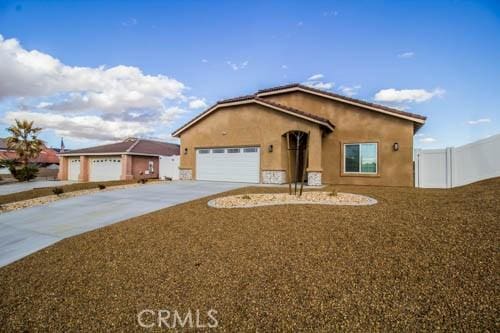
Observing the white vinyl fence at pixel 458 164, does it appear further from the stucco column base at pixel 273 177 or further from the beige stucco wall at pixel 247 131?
the stucco column base at pixel 273 177

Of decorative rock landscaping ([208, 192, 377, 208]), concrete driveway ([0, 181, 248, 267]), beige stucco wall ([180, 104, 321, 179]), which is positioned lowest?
concrete driveway ([0, 181, 248, 267])

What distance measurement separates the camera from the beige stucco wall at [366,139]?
13.2 m

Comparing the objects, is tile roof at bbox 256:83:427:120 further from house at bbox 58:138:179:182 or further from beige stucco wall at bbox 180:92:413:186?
house at bbox 58:138:179:182

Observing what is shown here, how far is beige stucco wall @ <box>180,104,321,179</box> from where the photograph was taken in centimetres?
1434

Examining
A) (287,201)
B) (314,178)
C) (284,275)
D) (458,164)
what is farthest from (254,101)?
(284,275)

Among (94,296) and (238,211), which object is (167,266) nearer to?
(94,296)

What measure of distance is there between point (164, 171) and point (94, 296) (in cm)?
1841

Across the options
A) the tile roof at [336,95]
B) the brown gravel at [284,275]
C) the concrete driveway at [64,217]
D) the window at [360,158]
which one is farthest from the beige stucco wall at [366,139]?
the concrete driveway at [64,217]

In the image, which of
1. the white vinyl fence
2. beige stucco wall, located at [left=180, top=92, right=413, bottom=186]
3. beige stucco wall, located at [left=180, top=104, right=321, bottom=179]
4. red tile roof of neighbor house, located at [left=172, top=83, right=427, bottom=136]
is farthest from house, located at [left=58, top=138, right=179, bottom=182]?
the white vinyl fence

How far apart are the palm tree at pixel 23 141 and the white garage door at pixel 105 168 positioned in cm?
899

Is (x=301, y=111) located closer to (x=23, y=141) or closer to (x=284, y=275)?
(x=284, y=275)

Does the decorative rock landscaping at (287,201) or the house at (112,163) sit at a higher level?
the house at (112,163)

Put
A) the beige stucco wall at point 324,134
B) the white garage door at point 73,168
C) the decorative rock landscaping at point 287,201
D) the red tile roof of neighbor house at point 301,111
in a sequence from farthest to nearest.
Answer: the white garage door at point 73,168 → the beige stucco wall at point 324,134 → the red tile roof of neighbor house at point 301,111 → the decorative rock landscaping at point 287,201

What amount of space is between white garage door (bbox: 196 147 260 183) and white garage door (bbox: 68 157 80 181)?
18.2 metres
